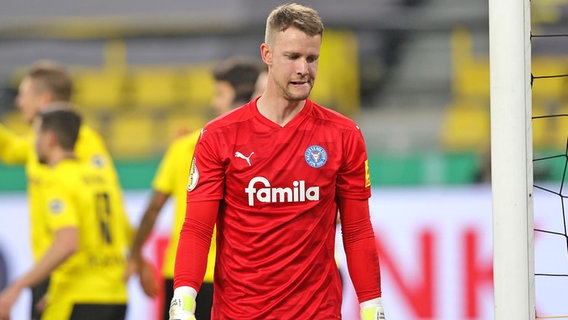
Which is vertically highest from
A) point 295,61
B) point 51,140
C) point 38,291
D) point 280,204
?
point 51,140

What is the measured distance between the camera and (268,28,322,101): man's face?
351 cm

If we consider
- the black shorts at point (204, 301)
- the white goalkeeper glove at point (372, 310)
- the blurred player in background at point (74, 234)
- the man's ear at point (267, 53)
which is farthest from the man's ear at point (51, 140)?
the white goalkeeper glove at point (372, 310)

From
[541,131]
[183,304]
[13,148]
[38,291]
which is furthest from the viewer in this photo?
[541,131]

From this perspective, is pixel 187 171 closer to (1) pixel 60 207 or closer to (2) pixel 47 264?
(1) pixel 60 207

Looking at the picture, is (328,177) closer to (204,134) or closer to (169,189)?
(204,134)

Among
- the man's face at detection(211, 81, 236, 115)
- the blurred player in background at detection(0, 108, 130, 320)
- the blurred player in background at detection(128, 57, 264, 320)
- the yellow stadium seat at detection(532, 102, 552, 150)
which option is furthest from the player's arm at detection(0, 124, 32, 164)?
the yellow stadium seat at detection(532, 102, 552, 150)

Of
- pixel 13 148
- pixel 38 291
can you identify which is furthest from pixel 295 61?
pixel 13 148

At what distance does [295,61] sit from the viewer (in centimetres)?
352

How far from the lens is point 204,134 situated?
144 inches

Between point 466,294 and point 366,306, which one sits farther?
point 466,294

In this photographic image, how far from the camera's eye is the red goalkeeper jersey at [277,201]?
11.8 feet

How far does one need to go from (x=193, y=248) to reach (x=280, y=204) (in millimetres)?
316

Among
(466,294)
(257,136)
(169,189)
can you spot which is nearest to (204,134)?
(257,136)

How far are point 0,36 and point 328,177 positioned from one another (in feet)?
36.4
